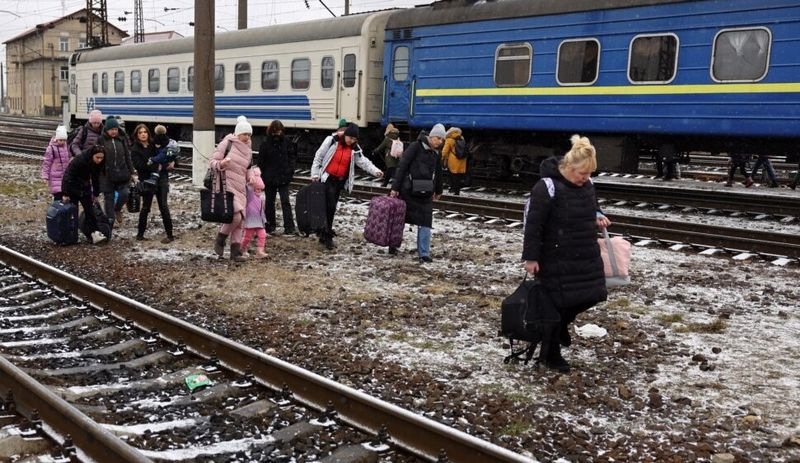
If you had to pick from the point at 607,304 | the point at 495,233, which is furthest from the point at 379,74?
the point at 607,304

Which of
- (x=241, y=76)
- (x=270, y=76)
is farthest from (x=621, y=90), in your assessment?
(x=241, y=76)

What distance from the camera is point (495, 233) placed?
1124cm

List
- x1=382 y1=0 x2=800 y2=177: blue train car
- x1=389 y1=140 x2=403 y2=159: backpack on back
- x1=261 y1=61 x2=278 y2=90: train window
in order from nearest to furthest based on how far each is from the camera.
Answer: x1=382 y1=0 x2=800 y2=177: blue train car → x1=389 y1=140 x2=403 y2=159: backpack on back → x1=261 y1=61 x2=278 y2=90: train window

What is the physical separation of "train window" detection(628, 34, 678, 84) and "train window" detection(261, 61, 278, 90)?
30.1ft

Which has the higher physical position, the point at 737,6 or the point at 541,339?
the point at 737,6

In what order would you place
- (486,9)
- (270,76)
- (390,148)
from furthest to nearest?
(270,76)
(390,148)
(486,9)

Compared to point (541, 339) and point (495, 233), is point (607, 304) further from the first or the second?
point (495, 233)

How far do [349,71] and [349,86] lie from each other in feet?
1.07

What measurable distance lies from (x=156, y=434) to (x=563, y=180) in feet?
9.61

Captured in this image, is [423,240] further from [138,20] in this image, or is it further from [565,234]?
[138,20]

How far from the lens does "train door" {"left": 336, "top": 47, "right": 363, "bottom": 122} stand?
17.1 metres

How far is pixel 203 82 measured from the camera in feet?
48.6

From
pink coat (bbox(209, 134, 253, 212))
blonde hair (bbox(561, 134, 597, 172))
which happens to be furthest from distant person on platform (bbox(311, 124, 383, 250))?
blonde hair (bbox(561, 134, 597, 172))

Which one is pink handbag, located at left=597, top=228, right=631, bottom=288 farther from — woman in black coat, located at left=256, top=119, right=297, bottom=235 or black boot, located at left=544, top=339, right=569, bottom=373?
woman in black coat, located at left=256, top=119, right=297, bottom=235
